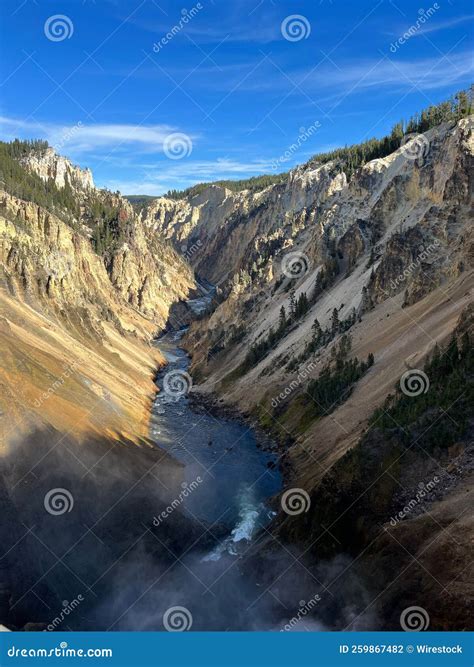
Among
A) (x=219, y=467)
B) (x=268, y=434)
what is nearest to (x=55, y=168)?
(x=268, y=434)

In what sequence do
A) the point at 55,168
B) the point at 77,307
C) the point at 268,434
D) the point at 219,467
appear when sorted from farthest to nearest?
the point at 55,168, the point at 77,307, the point at 268,434, the point at 219,467

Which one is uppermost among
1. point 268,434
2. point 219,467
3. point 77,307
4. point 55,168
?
Answer: point 55,168

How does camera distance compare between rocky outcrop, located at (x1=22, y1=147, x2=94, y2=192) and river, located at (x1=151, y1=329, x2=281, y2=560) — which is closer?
river, located at (x1=151, y1=329, x2=281, y2=560)

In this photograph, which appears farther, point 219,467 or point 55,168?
point 55,168

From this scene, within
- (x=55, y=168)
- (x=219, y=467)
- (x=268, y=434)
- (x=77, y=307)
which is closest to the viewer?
(x=219, y=467)

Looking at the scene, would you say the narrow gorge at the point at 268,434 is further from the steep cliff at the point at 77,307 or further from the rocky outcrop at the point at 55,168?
the rocky outcrop at the point at 55,168

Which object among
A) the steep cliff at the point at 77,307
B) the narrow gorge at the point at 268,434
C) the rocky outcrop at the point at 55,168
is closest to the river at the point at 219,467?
the narrow gorge at the point at 268,434

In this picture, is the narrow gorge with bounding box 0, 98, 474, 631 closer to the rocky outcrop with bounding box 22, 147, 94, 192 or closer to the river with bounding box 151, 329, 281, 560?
the river with bounding box 151, 329, 281, 560

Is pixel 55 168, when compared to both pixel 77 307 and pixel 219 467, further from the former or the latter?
pixel 219 467

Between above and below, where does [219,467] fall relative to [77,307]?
above

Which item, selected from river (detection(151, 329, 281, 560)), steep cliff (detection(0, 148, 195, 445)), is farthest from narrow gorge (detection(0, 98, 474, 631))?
steep cliff (detection(0, 148, 195, 445))

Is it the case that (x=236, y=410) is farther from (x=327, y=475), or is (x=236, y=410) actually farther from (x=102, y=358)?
(x=327, y=475)
